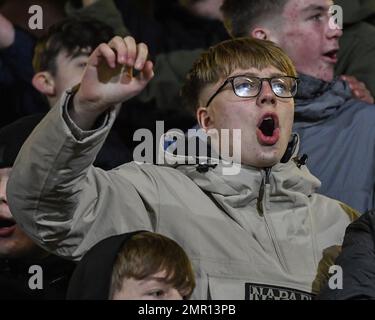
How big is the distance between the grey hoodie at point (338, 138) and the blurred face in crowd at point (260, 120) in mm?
235

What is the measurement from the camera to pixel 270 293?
1844mm

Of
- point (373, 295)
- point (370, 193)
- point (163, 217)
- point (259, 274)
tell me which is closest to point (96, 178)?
point (163, 217)

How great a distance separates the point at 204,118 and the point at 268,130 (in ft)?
0.51

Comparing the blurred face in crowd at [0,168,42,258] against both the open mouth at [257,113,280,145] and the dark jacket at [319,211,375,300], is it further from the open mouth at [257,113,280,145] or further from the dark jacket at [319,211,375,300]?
the dark jacket at [319,211,375,300]

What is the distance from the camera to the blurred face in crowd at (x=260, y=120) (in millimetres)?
1968

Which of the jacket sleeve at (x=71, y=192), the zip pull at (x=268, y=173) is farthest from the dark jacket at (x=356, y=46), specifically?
the jacket sleeve at (x=71, y=192)

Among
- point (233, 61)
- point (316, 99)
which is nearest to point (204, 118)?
point (233, 61)

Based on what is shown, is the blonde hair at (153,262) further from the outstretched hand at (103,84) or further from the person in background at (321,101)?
the person in background at (321,101)

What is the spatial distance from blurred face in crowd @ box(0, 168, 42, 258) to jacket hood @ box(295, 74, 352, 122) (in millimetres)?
694

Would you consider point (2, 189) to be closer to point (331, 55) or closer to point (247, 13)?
point (247, 13)

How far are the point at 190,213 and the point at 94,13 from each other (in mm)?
722
